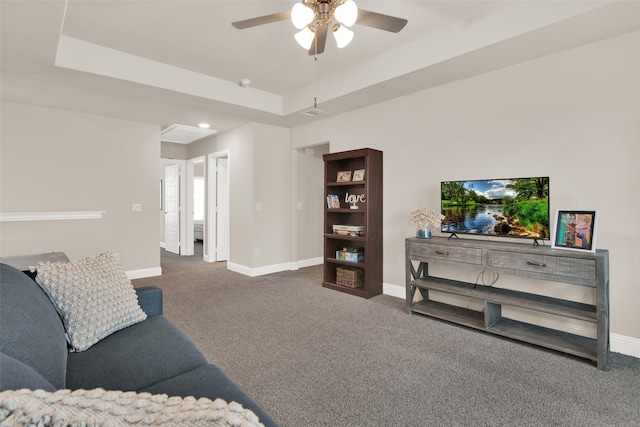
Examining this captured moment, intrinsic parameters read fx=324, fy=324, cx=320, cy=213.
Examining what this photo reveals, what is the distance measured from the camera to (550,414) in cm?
175

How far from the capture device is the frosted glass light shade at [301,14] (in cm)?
193

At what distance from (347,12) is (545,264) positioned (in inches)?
88.2

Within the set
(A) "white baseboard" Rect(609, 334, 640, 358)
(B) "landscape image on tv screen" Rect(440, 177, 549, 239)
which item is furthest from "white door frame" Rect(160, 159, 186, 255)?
(A) "white baseboard" Rect(609, 334, 640, 358)

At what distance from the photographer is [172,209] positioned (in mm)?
7309

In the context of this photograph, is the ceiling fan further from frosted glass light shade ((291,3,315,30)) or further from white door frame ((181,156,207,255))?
white door frame ((181,156,207,255))

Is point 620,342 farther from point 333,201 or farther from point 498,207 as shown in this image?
point 333,201

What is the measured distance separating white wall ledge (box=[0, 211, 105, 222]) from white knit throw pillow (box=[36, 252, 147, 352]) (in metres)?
3.28

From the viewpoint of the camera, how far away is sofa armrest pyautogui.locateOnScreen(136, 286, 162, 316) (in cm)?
201

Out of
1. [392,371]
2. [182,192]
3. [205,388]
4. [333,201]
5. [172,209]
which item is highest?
[182,192]

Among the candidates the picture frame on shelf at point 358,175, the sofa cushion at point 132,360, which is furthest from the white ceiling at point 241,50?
the sofa cushion at point 132,360

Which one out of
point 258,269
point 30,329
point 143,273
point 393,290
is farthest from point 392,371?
point 143,273

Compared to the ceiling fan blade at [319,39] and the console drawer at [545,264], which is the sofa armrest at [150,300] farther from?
the console drawer at [545,264]

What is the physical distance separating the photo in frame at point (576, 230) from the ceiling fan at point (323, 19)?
1.89m

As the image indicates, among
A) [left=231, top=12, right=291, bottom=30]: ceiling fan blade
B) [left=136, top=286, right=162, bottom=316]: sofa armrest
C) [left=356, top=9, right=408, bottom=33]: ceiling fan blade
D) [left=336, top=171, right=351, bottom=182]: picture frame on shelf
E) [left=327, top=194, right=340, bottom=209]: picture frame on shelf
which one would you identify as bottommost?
[left=136, top=286, right=162, bottom=316]: sofa armrest
